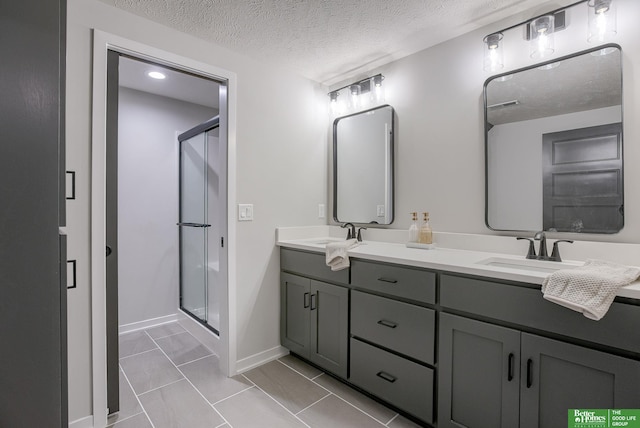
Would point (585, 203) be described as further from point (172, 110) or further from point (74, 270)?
point (172, 110)

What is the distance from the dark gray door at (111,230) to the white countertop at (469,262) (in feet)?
3.77

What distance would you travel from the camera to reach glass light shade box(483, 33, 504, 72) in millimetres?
1815

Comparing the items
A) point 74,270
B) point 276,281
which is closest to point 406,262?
point 276,281

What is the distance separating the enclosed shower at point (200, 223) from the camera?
281cm

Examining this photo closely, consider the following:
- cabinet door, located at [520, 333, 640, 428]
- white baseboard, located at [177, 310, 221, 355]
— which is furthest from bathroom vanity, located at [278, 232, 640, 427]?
white baseboard, located at [177, 310, 221, 355]

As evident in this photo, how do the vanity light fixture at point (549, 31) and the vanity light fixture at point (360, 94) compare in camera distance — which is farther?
the vanity light fixture at point (360, 94)

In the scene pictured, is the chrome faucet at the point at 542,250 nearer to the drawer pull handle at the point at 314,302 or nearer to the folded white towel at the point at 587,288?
the folded white towel at the point at 587,288

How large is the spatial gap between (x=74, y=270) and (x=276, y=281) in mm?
1292

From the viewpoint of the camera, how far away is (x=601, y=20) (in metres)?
1.51

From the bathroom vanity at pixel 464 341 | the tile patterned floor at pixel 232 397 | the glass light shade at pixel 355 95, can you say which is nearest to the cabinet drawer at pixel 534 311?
the bathroom vanity at pixel 464 341

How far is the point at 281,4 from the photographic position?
171cm

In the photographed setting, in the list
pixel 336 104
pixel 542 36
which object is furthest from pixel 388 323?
pixel 336 104

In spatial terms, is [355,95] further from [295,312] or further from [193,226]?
[193,226]

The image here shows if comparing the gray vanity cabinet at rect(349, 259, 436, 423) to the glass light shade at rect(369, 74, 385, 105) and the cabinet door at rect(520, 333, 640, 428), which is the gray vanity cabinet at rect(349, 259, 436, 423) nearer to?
the cabinet door at rect(520, 333, 640, 428)
